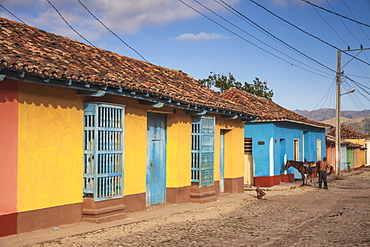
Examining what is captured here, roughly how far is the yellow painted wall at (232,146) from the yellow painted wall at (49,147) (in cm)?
693

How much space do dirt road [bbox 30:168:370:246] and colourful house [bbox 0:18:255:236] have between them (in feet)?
3.31

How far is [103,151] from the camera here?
1009 cm

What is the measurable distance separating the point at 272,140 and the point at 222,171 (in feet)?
15.9

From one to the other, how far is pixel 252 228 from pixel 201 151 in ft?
15.4

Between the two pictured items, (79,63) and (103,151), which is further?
(79,63)

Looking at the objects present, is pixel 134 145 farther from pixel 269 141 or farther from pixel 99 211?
pixel 269 141

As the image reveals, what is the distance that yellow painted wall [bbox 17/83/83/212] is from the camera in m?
8.48

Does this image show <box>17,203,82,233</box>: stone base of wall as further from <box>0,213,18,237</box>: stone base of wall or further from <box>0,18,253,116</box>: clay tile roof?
<box>0,18,253,116</box>: clay tile roof

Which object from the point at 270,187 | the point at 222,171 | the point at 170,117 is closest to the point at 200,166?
the point at 170,117

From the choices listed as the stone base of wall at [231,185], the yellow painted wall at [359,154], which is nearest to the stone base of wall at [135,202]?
the stone base of wall at [231,185]

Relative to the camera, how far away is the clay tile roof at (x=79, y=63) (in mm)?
8477

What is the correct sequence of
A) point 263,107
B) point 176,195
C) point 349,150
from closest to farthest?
point 176,195, point 263,107, point 349,150

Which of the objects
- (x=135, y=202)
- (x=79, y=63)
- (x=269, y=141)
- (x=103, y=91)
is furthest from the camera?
(x=269, y=141)

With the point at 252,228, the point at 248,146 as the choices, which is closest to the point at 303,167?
the point at 248,146
